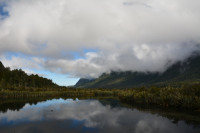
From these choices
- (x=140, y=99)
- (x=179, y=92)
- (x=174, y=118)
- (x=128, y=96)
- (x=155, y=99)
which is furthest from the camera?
(x=128, y=96)

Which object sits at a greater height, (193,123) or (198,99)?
(198,99)

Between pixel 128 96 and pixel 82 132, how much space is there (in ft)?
189

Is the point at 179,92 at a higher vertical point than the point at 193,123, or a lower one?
higher

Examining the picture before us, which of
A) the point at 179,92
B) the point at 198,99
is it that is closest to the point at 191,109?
the point at 198,99

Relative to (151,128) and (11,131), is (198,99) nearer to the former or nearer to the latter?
(151,128)

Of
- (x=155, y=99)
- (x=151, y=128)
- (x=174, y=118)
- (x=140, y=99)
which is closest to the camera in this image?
(x=151, y=128)

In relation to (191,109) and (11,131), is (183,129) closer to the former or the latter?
(191,109)

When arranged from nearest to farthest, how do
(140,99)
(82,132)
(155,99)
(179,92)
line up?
(82,132) < (179,92) < (155,99) < (140,99)

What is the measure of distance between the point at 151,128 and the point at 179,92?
26.2 metres

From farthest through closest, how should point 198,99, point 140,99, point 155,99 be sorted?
point 140,99 < point 155,99 < point 198,99

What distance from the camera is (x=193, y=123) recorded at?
32.3 metres

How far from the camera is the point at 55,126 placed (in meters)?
31.9

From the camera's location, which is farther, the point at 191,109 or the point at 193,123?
the point at 191,109

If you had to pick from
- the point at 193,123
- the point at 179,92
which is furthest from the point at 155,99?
the point at 193,123
